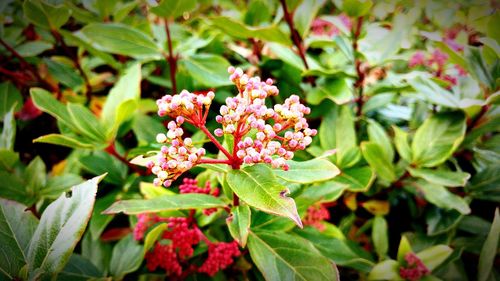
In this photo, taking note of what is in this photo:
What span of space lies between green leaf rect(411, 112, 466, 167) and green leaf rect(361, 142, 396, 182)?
0.10m

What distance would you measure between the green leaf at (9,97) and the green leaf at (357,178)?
128 cm

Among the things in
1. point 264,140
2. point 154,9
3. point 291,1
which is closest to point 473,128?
point 291,1

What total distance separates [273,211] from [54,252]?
0.46 m

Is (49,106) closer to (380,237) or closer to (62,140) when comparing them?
(62,140)

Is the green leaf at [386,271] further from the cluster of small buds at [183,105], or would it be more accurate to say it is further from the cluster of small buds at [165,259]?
the cluster of small buds at [183,105]

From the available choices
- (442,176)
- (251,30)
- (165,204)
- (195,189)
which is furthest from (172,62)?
(442,176)

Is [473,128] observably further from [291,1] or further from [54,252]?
[54,252]

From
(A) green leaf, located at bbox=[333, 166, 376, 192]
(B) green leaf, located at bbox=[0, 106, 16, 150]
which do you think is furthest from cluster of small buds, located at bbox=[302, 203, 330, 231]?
(B) green leaf, located at bbox=[0, 106, 16, 150]

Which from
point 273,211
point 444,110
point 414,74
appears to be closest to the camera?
point 273,211

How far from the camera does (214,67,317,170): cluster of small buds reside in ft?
2.30

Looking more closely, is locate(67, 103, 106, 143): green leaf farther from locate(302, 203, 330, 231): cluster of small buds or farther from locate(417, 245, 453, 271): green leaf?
locate(417, 245, 453, 271): green leaf

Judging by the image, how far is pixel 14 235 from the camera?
82cm

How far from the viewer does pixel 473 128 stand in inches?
46.6

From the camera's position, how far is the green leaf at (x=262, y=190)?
651 mm
